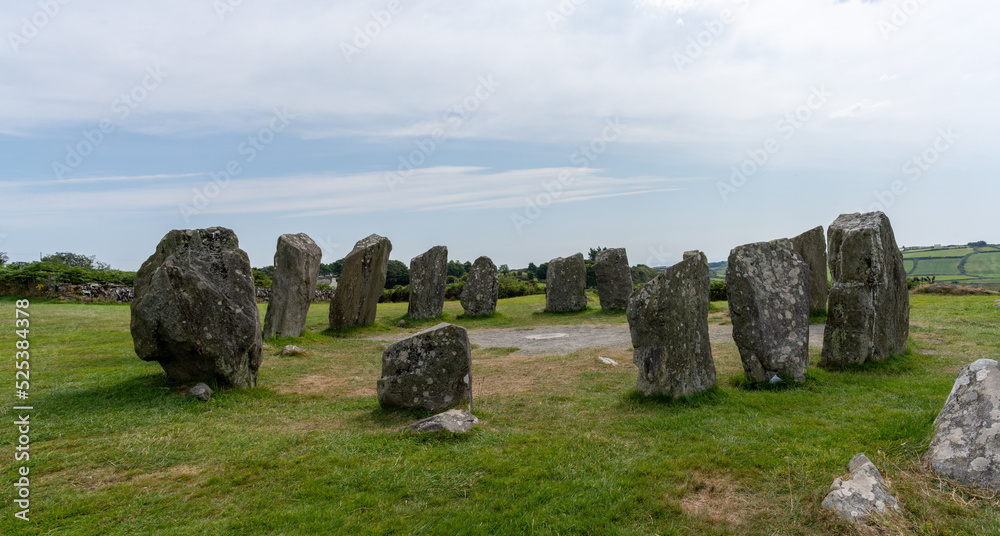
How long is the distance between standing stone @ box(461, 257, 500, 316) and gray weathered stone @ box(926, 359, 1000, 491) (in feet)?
63.9

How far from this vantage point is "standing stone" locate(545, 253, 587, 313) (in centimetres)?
2509

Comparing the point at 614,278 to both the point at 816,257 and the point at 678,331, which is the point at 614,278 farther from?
the point at 678,331

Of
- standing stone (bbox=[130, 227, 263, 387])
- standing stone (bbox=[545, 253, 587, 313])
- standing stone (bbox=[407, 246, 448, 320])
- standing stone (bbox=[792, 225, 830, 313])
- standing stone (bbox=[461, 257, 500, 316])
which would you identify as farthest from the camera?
standing stone (bbox=[545, 253, 587, 313])

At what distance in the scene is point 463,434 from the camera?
7215 millimetres

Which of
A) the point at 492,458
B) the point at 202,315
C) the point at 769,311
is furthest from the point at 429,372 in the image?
the point at 769,311

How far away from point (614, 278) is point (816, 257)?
25.8 ft

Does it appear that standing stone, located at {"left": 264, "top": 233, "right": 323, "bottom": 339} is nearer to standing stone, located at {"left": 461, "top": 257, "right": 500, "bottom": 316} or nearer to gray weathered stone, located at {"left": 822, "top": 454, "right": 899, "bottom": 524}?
standing stone, located at {"left": 461, "top": 257, "right": 500, "bottom": 316}

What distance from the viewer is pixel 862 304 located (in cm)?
1027

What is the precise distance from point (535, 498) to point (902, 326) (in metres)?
9.66

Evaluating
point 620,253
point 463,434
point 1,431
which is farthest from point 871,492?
point 620,253

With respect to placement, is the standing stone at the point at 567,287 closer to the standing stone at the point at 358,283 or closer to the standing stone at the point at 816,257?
the standing stone at the point at 358,283

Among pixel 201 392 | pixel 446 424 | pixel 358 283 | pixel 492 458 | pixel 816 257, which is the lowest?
pixel 492 458

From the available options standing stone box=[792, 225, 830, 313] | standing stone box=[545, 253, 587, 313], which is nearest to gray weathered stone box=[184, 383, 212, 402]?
standing stone box=[792, 225, 830, 313]

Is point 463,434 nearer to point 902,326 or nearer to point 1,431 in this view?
point 1,431
